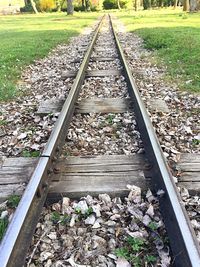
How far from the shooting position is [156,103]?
596 cm

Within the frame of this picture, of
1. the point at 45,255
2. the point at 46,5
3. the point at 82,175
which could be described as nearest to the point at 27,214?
the point at 45,255

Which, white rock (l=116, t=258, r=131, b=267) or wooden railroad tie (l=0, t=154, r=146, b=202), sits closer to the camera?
white rock (l=116, t=258, r=131, b=267)

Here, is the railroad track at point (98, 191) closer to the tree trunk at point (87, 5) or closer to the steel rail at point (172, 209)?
the steel rail at point (172, 209)

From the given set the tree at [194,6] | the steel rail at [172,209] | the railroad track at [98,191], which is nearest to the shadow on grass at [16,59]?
the railroad track at [98,191]

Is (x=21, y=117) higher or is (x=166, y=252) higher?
(x=166, y=252)

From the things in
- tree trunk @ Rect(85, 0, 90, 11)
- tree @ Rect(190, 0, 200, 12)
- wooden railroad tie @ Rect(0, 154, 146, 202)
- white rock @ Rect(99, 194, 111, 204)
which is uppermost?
white rock @ Rect(99, 194, 111, 204)

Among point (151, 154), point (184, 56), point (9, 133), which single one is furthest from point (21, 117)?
point (184, 56)

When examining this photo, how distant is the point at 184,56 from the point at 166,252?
8.01 m

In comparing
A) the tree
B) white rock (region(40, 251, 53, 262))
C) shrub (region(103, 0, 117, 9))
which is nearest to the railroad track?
white rock (region(40, 251, 53, 262))

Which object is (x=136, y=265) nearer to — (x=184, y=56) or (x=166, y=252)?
(x=166, y=252)

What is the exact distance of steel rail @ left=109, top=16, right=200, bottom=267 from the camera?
2312 mm

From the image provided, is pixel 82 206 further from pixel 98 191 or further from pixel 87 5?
pixel 87 5

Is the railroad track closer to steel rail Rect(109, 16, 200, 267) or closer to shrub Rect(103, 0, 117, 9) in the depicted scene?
steel rail Rect(109, 16, 200, 267)

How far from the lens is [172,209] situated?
2730mm
